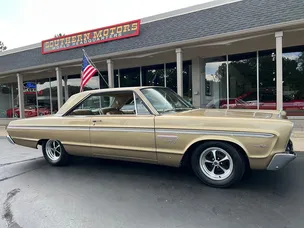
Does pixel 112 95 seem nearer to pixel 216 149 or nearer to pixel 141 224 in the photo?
pixel 216 149

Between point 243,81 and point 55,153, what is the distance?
31.8 feet

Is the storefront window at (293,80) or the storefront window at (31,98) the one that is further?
the storefront window at (31,98)

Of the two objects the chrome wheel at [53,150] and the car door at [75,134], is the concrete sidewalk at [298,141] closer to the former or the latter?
the car door at [75,134]

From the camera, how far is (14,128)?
5.41 m

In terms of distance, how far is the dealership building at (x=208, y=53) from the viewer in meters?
8.45

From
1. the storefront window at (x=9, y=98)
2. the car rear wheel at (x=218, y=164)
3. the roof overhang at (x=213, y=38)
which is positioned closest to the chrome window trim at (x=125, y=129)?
the car rear wheel at (x=218, y=164)

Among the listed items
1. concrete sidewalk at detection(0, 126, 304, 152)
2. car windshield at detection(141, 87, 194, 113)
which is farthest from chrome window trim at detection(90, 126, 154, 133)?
concrete sidewalk at detection(0, 126, 304, 152)

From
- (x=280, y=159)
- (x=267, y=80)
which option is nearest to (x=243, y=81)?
(x=267, y=80)

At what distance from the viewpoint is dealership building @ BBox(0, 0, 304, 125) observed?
27.7 feet

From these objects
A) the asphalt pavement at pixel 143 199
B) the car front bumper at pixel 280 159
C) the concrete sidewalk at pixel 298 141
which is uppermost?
the car front bumper at pixel 280 159

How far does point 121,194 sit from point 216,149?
1.55 metres

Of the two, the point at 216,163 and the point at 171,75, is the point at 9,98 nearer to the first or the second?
the point at 171,75

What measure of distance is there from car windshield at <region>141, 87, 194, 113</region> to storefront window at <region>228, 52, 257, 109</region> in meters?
7.98

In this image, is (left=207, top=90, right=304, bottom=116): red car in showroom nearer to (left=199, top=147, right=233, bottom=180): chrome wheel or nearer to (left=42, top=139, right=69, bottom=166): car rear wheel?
(left=199, top=147, right=233, bottom=180): chrome wheel
